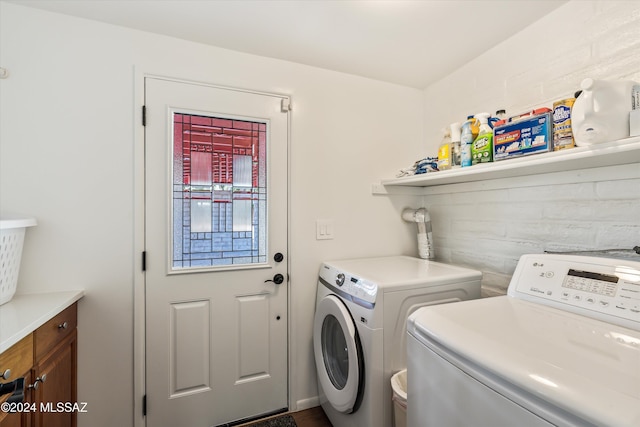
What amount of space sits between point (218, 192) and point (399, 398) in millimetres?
1427

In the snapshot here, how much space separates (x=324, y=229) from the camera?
1992mm

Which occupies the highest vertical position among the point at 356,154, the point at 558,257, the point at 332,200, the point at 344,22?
the point at 344,22

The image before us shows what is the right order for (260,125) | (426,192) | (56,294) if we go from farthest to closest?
(426,192)
(260,125)
(56,294)

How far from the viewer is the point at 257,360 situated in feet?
5.95

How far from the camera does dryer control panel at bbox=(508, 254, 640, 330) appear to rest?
2.88ft

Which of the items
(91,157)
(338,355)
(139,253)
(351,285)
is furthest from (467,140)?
(91,157)

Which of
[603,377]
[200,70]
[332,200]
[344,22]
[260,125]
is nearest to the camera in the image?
[603,377]

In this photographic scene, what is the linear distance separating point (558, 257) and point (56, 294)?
2.28 metres

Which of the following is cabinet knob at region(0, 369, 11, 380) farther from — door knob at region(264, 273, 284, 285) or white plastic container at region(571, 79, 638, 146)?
white plastic container at region(571, 79, 638, 146)

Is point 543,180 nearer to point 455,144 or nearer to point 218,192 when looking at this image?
point 455,144

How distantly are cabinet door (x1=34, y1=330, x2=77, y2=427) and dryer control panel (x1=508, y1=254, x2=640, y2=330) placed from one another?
196cm

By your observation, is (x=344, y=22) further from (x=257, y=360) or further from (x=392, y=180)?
(x=257, y=360)

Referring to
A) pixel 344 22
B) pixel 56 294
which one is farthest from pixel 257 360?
pixel 344 22

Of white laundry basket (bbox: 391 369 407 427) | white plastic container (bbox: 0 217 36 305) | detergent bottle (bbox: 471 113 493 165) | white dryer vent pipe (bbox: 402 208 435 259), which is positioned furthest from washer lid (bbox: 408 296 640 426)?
white plastic container (bbox: 0 217 36 305)
